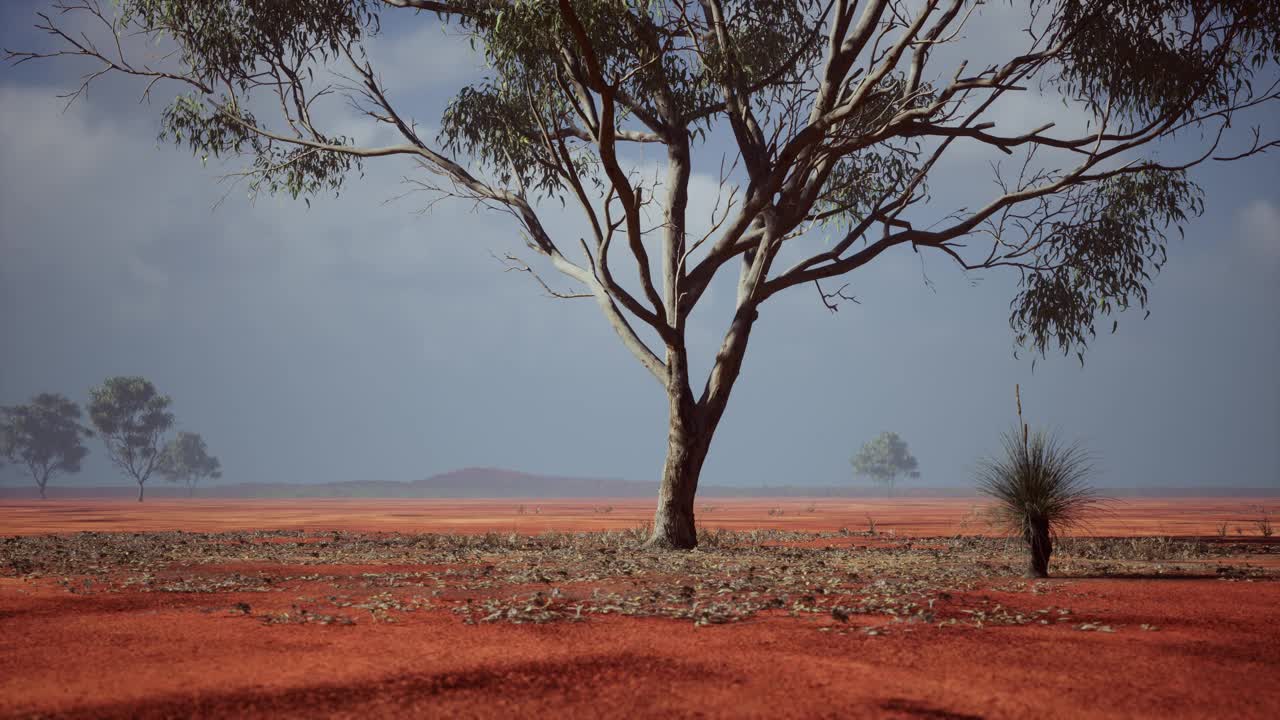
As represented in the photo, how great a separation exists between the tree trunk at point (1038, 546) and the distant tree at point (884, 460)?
3542 inches

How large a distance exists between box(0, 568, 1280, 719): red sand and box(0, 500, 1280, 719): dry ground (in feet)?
0.07

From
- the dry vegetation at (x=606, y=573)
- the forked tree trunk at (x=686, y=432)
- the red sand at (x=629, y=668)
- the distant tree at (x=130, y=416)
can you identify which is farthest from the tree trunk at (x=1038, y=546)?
the distant tree at (x=130, y=416)

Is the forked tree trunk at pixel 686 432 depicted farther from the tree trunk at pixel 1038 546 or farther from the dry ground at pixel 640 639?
the tree trunk at pixel 1038 546

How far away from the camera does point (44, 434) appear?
80.0m

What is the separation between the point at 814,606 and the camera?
7.60 meters

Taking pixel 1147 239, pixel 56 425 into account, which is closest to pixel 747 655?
pixel 1147 239

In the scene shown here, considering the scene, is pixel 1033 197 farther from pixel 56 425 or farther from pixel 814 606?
pixel 56 425

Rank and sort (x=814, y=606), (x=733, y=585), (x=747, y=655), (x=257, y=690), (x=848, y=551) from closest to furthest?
(x=257, y=690) → (x=747, y=655) → (x=814, y=606) → (x=733, y=585) → (x=848, y=551)

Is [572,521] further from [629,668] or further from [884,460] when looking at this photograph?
[884,460]

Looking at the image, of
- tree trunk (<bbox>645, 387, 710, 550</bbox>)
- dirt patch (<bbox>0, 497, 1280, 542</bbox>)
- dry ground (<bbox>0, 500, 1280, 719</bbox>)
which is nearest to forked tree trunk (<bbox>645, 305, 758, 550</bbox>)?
tree trunk (<bbox>645, 387, 710, 550</bbox>)

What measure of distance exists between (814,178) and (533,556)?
6936mm

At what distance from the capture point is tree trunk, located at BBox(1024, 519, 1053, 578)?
947 centimetres

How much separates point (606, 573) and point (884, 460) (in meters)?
90.9

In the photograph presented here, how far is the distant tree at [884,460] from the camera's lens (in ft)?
320
